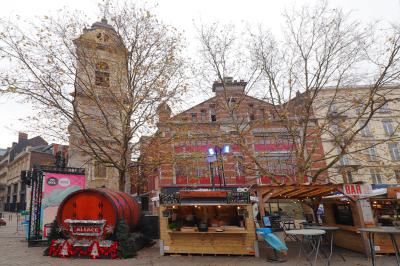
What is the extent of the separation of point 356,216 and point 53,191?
1315 cm

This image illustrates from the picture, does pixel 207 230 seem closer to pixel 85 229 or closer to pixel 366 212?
pixel 85 229

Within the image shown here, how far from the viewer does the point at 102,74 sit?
13.9m

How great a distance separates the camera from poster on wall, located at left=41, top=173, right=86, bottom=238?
11609 millimetres

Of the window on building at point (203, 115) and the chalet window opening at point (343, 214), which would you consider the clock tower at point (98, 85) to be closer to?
the chalet window opening at point (343, 214)

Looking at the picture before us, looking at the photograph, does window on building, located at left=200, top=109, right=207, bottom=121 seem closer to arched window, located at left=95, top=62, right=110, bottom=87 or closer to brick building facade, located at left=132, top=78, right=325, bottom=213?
brick building facade, located at left=132, top=78, right=325, bottom=213

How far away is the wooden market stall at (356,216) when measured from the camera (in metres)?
8.39

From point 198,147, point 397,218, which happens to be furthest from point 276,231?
point 198,147

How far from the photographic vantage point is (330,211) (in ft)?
34.3

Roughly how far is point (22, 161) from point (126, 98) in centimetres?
4505

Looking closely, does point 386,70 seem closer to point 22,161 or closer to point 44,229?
point 44,229

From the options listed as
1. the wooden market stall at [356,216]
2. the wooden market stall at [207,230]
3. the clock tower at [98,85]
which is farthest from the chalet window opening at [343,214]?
the clock tower at [98,85]

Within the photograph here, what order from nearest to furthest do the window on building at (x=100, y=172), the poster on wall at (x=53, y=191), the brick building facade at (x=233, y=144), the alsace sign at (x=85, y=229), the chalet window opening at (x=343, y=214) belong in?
the alsace sign at (x=85, y=229)
the chalet window opening at (x=343, y=214)
the poster on wall at (x=53, y=191)
the brick building facade at (x=233, y=144)
the window on building at (x=100, y=172)

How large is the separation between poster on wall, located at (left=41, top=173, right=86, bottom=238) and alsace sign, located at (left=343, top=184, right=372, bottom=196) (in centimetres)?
1237

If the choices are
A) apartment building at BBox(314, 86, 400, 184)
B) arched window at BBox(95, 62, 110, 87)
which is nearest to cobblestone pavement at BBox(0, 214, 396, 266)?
apartment building at BBox(314, 86, 400, 184)
